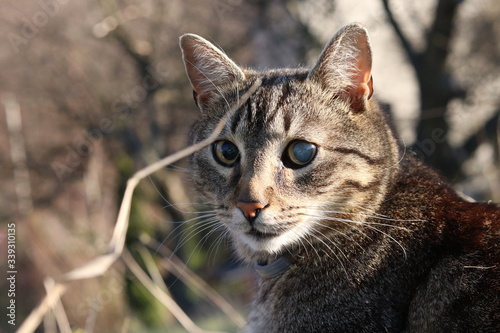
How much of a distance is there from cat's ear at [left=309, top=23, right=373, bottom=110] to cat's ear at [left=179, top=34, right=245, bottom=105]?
18.6 inches

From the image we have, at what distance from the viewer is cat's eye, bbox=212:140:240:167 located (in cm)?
259

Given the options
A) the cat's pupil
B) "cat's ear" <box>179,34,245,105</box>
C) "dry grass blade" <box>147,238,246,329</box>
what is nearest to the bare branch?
"cat's ear" <box>179,34,245,105</box>

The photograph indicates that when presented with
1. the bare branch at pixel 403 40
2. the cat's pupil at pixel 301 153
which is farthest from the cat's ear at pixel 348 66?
the bare branch at pixel 403 40

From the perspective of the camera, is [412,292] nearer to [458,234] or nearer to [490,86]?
[458,234]

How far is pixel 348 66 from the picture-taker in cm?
251

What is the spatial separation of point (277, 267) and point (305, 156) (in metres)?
0.57

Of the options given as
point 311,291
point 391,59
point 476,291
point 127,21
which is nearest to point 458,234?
point 476,291

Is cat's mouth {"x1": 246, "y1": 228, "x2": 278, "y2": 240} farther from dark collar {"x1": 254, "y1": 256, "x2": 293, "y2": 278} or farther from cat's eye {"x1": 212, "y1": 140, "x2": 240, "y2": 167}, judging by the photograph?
cat's eye {"x1": 212, "y1": 140, "x2": 240, "y2": 167}

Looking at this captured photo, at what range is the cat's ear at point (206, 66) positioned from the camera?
108 inches

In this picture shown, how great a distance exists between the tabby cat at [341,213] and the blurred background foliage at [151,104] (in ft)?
2.23

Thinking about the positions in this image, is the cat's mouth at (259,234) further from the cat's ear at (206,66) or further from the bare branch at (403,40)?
the bare branch at (403,40)

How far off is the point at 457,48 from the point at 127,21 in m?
8.26

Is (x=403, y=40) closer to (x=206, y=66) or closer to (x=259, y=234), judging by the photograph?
(x=206, y=66)

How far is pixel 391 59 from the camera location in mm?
9070
